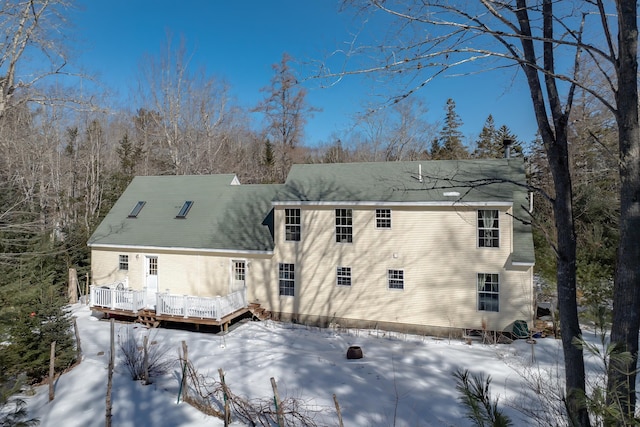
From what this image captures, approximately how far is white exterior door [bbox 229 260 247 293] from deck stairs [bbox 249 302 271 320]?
3.43 ft

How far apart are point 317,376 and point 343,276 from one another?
19.9 ft

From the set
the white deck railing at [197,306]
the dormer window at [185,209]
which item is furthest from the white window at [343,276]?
the dormer window at [185,209]

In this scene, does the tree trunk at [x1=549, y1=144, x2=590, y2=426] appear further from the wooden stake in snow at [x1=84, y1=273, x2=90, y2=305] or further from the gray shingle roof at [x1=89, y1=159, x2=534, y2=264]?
the wooden stake in snow at [x1=84, y1=273, x2=90, y2=305]

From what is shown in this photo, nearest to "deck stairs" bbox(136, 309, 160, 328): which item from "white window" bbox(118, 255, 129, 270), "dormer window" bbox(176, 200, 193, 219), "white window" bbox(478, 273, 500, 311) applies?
"white window" bbox(118, 255, 129, 270)

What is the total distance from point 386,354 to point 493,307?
4.61m

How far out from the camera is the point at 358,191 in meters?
15.0

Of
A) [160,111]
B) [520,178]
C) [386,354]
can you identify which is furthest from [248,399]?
[160,111]

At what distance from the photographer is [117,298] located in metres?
15.2

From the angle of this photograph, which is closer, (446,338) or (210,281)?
(446,338)

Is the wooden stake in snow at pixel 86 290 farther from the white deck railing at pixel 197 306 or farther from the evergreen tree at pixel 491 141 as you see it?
the evergreen tree at pixel 491 141

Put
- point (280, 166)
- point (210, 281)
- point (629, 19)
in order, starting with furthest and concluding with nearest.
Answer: point (280, 166)
point (210, 281)
point (629, 19)

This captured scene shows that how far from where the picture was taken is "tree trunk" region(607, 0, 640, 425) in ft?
11.5

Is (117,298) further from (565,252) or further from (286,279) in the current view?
(565,252)

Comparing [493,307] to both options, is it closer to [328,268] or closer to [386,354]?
[386,354]
